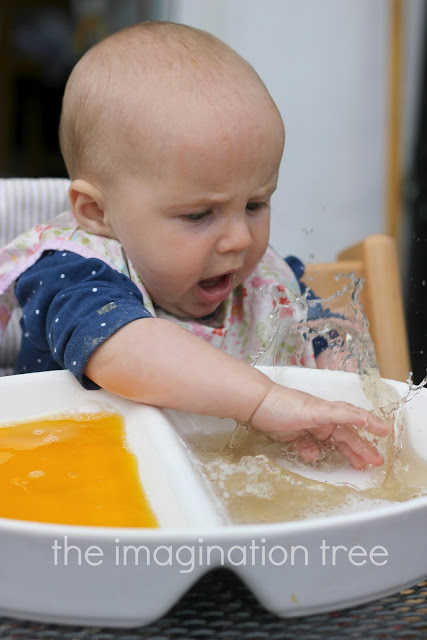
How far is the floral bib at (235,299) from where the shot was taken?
2.44 feet

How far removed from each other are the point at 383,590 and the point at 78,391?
293 mm

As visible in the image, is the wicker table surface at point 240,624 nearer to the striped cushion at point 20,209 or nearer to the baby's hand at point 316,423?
the baby's hand at point 316,423

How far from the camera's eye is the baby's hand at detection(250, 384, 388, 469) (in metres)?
0.53

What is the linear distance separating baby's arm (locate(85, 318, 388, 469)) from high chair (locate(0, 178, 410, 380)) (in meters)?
0.41

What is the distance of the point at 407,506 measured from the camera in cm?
36

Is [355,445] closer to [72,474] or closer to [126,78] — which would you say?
[72,474]

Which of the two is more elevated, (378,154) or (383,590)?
(383,590)

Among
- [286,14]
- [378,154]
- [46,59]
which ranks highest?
[286,14]

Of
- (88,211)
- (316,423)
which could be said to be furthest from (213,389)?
(88,211)

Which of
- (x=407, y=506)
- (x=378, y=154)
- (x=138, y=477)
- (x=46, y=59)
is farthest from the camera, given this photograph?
(x=46, y=59)

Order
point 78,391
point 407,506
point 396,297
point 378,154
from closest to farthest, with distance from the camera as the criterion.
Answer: point 407,506 → point 78,391 → point 396,297 → point 378,154

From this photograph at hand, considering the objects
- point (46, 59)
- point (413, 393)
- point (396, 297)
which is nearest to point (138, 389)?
point (413, 393)

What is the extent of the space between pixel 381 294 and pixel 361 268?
46mm

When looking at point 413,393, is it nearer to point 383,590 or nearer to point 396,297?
point 383,590
